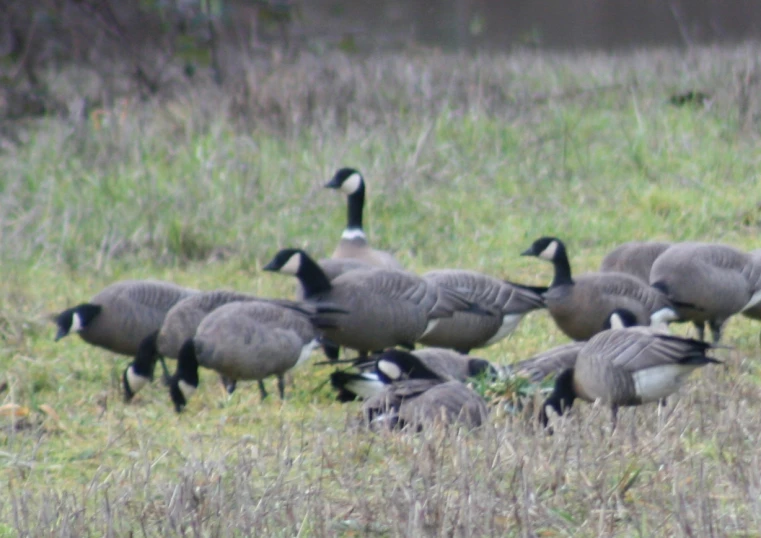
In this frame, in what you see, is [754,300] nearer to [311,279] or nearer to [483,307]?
[483,307]

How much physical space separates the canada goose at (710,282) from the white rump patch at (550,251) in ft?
2.16

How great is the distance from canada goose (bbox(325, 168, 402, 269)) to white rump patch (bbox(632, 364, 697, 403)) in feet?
10.9

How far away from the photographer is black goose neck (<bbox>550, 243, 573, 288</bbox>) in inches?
308

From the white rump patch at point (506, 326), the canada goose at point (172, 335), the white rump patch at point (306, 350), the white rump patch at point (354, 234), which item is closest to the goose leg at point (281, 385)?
the white rump patch at point (306, 350)

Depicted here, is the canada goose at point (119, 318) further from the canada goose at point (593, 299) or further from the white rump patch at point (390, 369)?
the canada goose at point (593, 299)

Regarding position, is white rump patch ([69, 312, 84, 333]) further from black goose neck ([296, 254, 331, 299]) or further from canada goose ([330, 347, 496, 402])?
canada goose ([330, 347, 496, 402])

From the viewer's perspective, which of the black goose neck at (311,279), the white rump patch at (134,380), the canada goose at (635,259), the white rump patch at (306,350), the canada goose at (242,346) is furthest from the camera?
the canada goose at (635,259)

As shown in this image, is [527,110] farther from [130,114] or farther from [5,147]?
[5,147]

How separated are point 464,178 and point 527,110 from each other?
2.23 metres

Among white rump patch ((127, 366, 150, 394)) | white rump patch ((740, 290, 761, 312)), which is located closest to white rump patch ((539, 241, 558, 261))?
white rump patch ((740, 290, 761, 312))

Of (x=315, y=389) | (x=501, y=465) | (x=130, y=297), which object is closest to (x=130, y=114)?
(x=130, y=297)

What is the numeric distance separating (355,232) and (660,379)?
4078mm

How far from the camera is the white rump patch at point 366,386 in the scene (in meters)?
6.59

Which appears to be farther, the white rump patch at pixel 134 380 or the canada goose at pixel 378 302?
the canada goose at pixel 378 302
